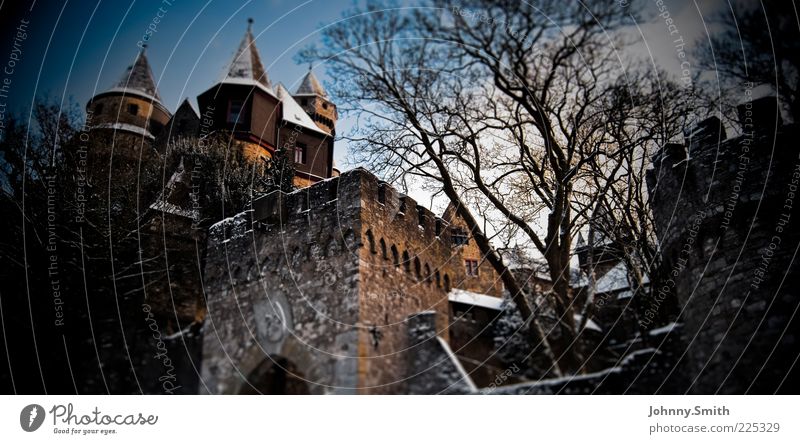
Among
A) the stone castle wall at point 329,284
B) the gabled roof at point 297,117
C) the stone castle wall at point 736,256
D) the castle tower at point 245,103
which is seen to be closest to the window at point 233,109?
the castle tower at point 245,103

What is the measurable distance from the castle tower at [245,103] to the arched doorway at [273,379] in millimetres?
5201

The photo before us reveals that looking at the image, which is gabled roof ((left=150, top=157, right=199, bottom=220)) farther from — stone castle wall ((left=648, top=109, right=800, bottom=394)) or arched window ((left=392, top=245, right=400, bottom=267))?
stone castle wall ((left=648, top=109, right=800, bottom=394))

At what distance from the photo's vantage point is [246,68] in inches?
435

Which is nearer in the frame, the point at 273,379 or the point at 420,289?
the point at 273,379

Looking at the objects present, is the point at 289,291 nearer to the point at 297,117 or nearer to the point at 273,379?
the point at 273,379

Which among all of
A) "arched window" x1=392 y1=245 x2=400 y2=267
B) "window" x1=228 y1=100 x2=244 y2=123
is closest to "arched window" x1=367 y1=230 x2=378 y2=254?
"arched window" x1=392 y1=245 x2=400 y2=267

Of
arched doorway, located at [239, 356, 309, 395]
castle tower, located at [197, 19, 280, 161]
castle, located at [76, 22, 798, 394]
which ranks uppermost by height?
castle tower, located at [197, 19, 280, 161]

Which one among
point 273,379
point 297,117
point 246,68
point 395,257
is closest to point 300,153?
point 297,117

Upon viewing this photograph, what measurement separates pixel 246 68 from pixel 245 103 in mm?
2387

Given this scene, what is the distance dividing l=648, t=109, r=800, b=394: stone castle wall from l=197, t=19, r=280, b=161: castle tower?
23.3 ft

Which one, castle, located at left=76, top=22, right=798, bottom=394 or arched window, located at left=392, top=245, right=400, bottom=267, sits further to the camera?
arched window, located at left=392, top=245, right=400, bottom=267

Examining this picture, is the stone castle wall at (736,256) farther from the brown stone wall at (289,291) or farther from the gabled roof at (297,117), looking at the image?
the gabled roof at (297,117)

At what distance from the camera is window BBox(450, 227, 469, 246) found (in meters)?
8.68
